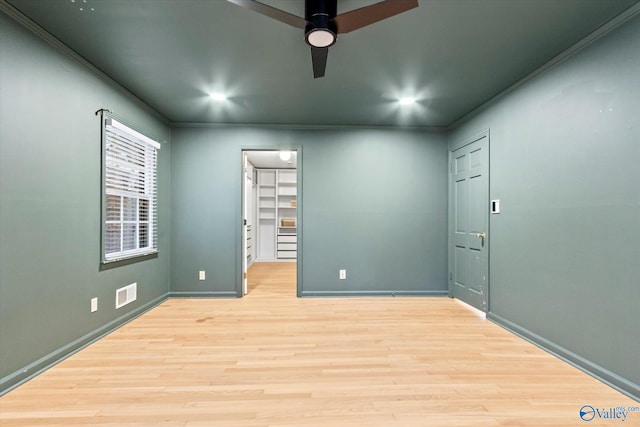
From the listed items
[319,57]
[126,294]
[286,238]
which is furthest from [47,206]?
[286,238]

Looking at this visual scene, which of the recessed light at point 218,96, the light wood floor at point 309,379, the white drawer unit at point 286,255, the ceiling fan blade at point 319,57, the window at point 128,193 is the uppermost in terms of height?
the recessed light at point 218,96

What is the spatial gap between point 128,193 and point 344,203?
2.62 m

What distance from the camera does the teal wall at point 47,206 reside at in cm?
196

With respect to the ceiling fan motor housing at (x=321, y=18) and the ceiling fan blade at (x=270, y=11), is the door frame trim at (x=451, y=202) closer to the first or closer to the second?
the ceiling fan motor housing at (x=321, y=18)

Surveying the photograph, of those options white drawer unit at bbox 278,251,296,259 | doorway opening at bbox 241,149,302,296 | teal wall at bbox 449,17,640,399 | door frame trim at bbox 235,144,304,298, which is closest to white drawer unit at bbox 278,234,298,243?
doorway opening at bbox 241,149,302,296

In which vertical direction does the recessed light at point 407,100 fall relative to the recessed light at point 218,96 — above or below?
above

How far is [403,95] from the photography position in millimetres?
3205

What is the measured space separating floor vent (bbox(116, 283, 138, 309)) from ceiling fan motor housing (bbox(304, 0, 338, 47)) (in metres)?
3.01

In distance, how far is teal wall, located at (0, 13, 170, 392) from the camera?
1959 millimetres

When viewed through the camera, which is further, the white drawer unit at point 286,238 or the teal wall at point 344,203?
the white drawer unit at point 286,238

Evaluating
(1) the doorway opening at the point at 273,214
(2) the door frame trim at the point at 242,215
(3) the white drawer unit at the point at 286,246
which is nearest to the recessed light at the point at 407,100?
(2) the door frame trim at the point at 242,215

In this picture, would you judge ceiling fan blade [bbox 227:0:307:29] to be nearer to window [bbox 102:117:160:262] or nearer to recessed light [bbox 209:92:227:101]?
recessed light [bbox 209:92:227:101]

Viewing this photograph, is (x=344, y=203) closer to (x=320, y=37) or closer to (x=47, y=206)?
(x=320, y=37)

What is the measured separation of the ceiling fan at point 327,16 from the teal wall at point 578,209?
5.34ft
